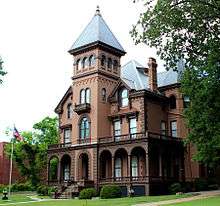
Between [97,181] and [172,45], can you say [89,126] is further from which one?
[172,45]

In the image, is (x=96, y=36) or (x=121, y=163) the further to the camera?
(x=96, y=36)

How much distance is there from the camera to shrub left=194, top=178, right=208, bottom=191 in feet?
142

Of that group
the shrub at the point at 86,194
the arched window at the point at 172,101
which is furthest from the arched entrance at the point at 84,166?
the arched window at the point at 172,101

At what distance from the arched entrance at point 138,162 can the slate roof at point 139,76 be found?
7532 mm

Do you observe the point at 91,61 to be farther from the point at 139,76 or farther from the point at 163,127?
the point at 163,127

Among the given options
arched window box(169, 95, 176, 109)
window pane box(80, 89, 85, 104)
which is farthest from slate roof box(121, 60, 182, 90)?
window pane box(80, 89, 85, 104)

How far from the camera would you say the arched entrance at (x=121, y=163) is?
44562 millimetres

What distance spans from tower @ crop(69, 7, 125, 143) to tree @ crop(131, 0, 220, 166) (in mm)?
17869

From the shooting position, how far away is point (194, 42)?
2622 centimetres

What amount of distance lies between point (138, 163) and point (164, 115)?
23.7 ft

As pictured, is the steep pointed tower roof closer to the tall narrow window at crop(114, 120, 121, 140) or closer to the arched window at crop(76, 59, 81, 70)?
the arched window at crop(76, 59, 81, 70)

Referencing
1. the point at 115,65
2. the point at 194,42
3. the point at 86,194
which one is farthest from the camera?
the point at 115,65

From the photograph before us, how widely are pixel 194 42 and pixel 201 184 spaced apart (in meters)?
21.9

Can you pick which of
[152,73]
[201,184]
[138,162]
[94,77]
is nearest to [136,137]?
[138,162]
